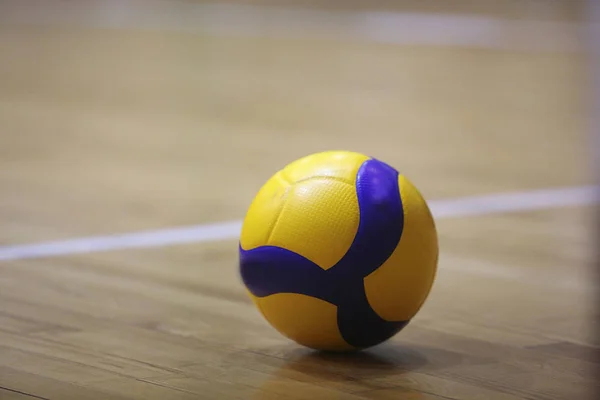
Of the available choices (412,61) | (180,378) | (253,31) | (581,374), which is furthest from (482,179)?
(253,31)

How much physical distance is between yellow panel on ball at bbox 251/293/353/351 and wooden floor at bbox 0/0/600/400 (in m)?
0.05

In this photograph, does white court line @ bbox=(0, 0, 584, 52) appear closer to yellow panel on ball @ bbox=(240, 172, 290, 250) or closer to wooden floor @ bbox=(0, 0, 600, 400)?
wooden floor @ bbox=(0, 0, 600, 400)

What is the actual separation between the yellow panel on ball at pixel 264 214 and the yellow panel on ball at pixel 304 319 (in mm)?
111

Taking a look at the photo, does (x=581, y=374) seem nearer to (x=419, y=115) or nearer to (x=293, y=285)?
(x=293, y=285)

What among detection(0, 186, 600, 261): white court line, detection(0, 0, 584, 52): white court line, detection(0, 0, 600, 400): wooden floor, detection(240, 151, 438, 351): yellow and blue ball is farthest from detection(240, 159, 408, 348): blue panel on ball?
detection(0, 0, 584, 52): white court line

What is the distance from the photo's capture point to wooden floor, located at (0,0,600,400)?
1805mm

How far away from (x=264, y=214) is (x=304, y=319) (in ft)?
0.70

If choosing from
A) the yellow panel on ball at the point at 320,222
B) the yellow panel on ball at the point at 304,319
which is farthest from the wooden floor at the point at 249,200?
the yellow panel on ball at the point at 320,222

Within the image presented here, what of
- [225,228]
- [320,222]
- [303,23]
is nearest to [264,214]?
[320,222]

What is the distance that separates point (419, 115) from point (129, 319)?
2878mm

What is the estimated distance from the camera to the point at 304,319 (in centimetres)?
179

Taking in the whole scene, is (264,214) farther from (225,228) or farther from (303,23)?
(303,23)

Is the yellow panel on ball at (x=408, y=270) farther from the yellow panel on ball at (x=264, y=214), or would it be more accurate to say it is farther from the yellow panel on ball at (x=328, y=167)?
the yellow panel on ball at (x=264, y=214)

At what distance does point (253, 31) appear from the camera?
294 inches
